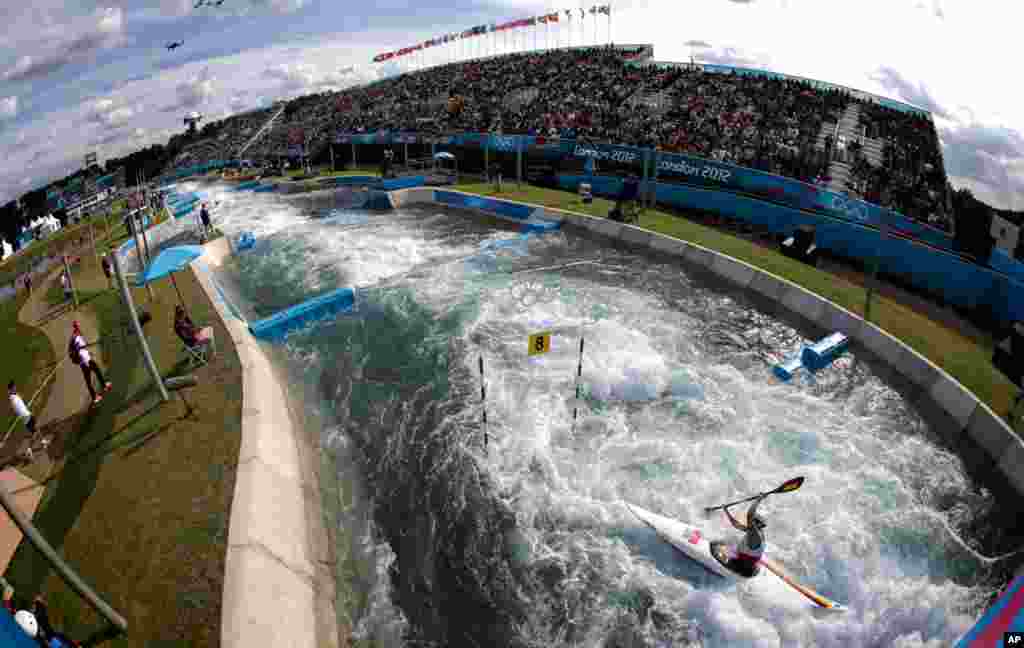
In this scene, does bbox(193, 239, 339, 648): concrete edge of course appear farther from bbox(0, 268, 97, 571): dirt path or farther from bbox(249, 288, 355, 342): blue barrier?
bbox(249, 288, 355, 342): blue barrier

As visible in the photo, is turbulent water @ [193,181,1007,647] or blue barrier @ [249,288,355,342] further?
blue barrier @ [249,288,355,342]

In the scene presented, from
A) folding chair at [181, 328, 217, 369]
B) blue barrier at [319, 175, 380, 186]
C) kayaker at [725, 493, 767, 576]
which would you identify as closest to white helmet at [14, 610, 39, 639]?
folding chair at [181, 328, 217, 369]

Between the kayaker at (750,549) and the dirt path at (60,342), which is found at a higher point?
the dirt path at (60,342)

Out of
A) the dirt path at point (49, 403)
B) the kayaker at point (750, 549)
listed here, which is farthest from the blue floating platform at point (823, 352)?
the dirt path at point (49, 403)

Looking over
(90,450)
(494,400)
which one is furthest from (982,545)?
(90,450)

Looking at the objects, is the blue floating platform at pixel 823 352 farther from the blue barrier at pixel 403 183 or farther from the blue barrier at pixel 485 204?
the blue barrier at pixel 403 183

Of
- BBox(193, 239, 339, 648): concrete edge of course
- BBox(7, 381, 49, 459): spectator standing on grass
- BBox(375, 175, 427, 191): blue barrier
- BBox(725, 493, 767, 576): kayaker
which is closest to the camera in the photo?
BBox(193, 239, 339, 648): concrete edge of course

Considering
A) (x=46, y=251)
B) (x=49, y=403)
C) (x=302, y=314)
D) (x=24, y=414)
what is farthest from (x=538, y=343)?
(x=46, y=251)
